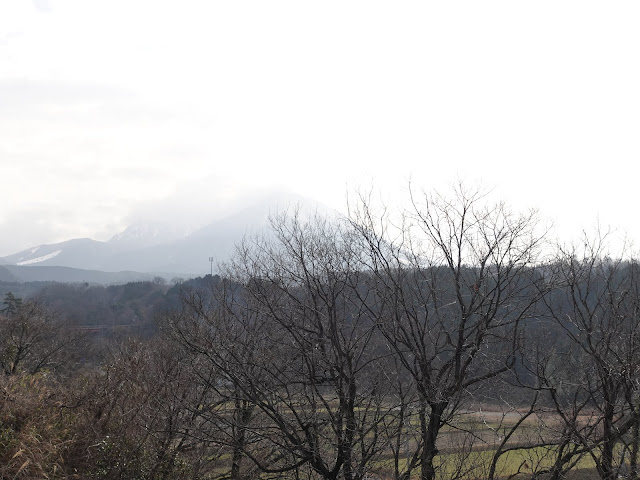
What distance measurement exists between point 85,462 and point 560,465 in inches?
357

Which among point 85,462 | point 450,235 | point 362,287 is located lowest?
point 85,462

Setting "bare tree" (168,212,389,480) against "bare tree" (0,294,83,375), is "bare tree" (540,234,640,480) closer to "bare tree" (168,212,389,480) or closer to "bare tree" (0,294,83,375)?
"bare tree" (168,212,389,480)

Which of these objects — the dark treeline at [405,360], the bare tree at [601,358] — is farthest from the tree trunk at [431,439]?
the bare tree at [601,358]

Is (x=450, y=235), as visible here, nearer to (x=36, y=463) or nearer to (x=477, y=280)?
(x=477, y=280)

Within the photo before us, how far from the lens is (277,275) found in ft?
30.9

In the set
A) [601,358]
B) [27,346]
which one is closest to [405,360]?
[601,358]

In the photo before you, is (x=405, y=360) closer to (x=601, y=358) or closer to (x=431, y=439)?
(x=431, y=439)

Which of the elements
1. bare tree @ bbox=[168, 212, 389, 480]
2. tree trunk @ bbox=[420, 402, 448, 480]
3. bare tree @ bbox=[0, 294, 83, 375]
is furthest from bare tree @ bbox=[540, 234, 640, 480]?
bare tree @ bbox=[0, 294, 83, 375]

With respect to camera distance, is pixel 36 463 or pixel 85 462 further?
pixel 85 462

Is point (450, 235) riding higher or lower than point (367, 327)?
higher

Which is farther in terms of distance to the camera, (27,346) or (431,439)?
(27,346)

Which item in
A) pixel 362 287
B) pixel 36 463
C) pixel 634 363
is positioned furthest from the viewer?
pixel 36 463

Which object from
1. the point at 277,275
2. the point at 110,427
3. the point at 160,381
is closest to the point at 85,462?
the point at 110,427

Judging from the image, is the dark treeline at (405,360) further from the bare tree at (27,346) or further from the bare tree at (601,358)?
the bare tree at (27,346)
